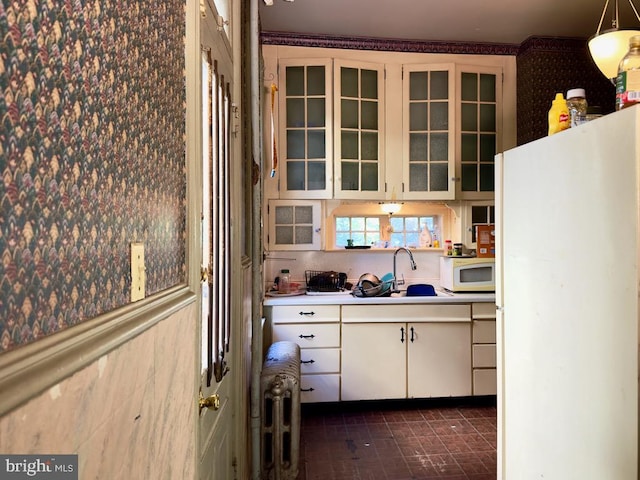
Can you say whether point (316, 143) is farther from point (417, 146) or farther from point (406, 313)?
point (406, 313)

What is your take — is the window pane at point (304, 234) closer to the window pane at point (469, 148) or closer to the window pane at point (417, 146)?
the window pane at point (417, 146)

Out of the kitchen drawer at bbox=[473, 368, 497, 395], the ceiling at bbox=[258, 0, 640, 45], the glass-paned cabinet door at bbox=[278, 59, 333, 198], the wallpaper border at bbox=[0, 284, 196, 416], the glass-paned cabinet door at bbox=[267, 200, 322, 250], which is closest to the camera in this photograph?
the wallpaper border at bbox=[0, 284, 196, 416]

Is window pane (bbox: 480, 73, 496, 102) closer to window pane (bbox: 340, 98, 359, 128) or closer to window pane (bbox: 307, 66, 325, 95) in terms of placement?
window pane (bbox: 340, 98, 359, 128)

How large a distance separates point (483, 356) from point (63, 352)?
3.35 meters

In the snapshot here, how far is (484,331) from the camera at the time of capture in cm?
328

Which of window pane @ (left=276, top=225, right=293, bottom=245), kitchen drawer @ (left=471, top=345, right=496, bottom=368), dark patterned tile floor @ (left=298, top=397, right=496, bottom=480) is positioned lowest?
dark patterned tile floor @ (left=298, top=397, right=496, bottom=480)

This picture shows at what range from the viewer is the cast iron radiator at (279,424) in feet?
7.16

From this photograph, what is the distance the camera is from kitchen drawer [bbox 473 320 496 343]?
3.27 metres

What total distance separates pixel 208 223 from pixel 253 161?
0.94 meters

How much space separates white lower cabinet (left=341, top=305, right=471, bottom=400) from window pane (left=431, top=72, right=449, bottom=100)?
1772 mm

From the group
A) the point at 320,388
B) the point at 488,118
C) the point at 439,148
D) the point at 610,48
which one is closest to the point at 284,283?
the point at 320,388

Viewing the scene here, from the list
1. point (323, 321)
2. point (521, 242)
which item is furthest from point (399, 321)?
point (521, 242)

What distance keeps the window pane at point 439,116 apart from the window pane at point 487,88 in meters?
0.36

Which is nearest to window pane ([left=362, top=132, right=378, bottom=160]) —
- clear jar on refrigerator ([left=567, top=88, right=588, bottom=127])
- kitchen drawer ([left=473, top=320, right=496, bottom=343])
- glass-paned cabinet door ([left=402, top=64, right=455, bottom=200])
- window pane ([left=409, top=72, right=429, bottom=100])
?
glass-paned cabinet door ([left=402, top=64, right=455, bottom=200])
